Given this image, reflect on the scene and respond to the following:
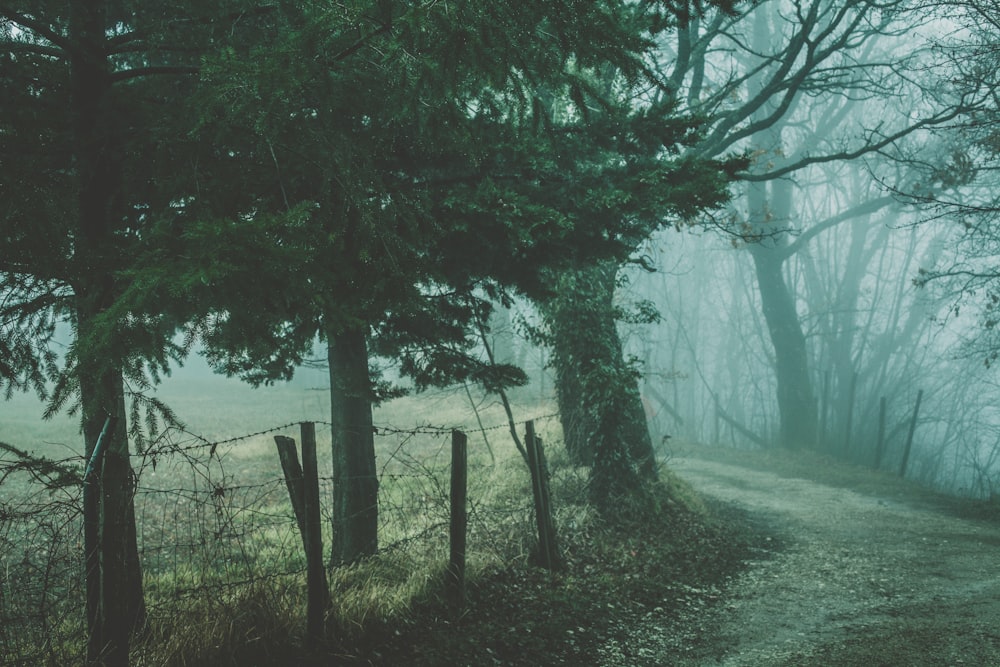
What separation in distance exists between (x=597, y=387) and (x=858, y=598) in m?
4.68

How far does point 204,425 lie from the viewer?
87.0 feet

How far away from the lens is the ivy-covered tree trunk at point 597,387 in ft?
33.9

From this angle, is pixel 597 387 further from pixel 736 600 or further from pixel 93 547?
pixel 93 547

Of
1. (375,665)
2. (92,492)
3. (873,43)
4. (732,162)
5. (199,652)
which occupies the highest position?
(873,43)

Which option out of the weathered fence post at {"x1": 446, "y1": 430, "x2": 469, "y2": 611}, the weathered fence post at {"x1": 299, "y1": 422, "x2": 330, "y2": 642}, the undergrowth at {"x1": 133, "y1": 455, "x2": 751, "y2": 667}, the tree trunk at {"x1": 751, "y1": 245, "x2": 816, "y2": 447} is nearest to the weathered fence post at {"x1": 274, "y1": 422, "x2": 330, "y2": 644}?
the weathered fence post at {"x1": 299, "y1": 422, "x2": 330, "y2": 642}

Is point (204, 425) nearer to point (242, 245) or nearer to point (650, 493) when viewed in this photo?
point (650, 493)

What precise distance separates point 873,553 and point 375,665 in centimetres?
760

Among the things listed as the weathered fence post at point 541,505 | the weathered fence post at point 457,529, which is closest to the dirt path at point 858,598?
the weathered fence post at point 541,505

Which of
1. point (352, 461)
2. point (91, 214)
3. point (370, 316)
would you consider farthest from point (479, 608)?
point (91, 214)

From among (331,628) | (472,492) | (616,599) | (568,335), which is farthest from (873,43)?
(331,628)

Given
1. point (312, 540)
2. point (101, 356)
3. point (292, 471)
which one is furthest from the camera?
point (292, 471)

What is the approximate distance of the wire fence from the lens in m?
3.65

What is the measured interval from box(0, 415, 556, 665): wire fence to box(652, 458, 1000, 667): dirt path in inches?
101

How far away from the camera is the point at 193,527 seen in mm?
10461
